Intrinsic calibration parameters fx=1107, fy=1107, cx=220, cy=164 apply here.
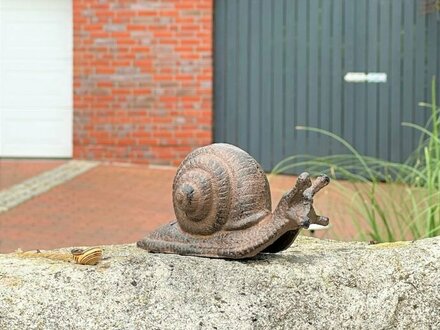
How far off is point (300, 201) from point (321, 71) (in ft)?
34.3

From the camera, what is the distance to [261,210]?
411 cm

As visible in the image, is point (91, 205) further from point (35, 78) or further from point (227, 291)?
point (227, 291)

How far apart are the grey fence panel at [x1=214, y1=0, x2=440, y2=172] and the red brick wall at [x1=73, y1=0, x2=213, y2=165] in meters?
0.31

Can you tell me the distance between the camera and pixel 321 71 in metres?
14.3

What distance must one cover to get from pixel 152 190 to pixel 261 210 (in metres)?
8.70

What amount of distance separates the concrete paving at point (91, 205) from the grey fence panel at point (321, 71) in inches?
38.3

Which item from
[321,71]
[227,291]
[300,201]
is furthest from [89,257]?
[321,71]

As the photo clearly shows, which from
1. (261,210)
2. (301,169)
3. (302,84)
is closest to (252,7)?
(302,84)

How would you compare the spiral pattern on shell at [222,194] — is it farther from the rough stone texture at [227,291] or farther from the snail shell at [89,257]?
the snail shell at [89,257]

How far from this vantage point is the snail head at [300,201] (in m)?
3.90

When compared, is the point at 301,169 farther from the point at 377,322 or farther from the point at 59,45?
the point at 377,322

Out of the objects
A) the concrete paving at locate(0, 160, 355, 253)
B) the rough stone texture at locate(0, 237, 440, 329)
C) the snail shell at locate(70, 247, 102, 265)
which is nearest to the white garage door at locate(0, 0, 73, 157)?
the concrete paving at locate(0, 160, 355, 253)

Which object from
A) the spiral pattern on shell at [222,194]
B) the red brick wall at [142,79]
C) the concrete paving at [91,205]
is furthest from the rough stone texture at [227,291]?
the red brick wall at [142,79]

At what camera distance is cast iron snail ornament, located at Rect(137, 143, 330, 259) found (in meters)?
3.99
